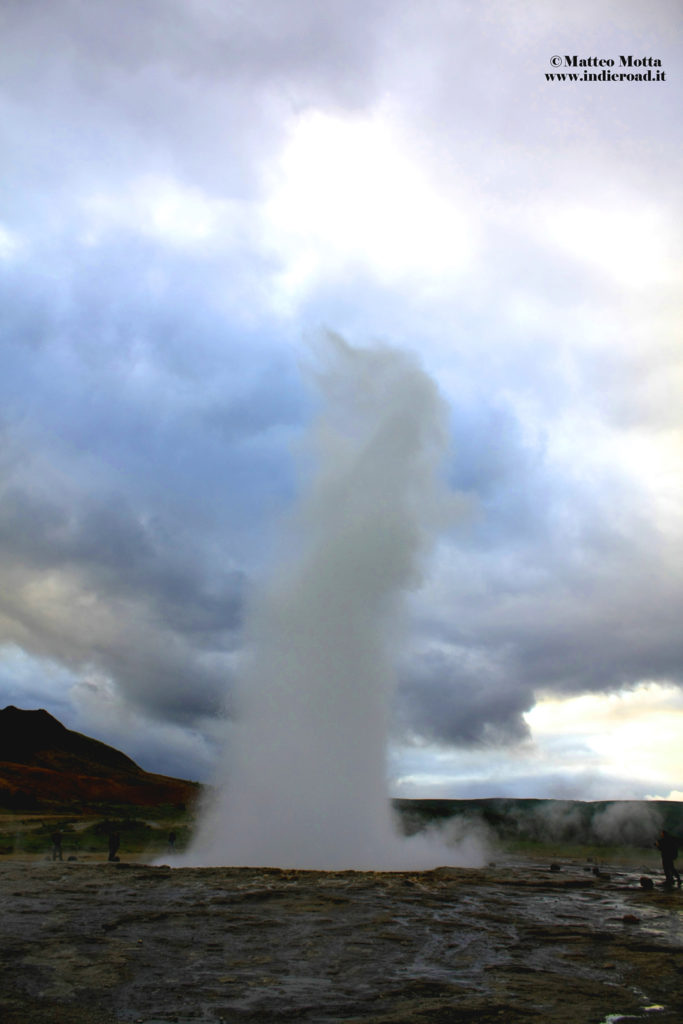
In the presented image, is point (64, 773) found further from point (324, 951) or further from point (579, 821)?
point (324, 951)

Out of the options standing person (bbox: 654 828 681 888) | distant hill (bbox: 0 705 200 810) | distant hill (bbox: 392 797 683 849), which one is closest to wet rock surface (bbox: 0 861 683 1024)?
standing person (bbox: 654 828 681 888)

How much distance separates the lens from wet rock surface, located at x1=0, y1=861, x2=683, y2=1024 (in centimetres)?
852

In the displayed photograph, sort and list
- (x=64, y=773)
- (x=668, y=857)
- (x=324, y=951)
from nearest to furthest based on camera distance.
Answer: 1. (x=324, y=951)
2. (x=668, y=857)
3. (x=64, y=773)

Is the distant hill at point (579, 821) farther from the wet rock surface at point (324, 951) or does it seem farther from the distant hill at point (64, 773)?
the wet rock surface at point (324, 951)

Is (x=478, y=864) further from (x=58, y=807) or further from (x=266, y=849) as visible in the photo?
(x=58, y=807)

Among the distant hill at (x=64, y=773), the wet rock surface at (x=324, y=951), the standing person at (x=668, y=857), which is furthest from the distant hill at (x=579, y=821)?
the wet rock surface at (x=324, y=951)

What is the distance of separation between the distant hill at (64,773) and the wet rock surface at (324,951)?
54882 mm

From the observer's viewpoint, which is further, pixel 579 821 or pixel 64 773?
pixel 64 773

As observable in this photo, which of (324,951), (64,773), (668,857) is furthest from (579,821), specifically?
(324,951)

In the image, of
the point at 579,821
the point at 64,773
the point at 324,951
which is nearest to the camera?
the point at 324,951

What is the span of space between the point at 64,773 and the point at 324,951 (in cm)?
10074

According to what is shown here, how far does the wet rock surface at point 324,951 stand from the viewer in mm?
8516

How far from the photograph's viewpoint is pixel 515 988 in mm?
9641

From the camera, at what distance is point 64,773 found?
101688 millimetres
